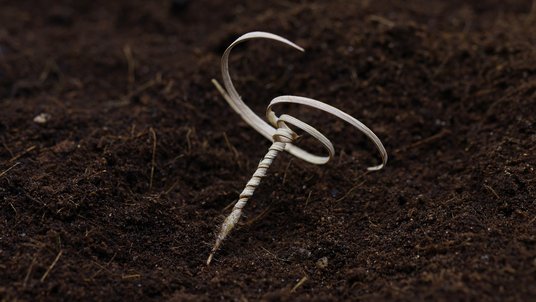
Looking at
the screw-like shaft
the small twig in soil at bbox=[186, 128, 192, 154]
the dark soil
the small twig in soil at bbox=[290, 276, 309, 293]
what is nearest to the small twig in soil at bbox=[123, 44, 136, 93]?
the dark soil

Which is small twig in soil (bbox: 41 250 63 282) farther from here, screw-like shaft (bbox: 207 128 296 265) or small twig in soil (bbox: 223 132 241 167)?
small twig in soil (bbox: 223 132 241 167)

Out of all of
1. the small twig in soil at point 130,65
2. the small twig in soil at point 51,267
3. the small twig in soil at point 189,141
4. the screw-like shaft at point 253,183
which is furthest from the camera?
the small twig in soil at point 130,65

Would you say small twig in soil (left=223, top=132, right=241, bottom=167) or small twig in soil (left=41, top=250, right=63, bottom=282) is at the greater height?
small twig in soil (left=223, top=132, right=241, bottom=167)

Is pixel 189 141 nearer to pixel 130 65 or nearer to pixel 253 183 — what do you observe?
pixel 253 183

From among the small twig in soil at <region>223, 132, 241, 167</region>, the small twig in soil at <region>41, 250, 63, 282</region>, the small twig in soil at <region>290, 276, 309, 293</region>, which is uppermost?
the small twig in soil at <region>223, 132, 241, 167</region>

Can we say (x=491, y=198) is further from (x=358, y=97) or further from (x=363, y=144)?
(x=358, y=97)

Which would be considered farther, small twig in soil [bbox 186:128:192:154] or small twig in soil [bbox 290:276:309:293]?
small twig in soil [bbox 186:128:192:154]

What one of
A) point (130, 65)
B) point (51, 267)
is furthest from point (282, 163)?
point (130, 65)

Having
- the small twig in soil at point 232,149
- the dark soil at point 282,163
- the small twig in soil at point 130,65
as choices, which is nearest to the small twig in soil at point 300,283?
the dark soil at point 282,163

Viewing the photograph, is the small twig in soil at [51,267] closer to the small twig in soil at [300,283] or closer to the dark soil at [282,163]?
the dark soil at [282,163]
